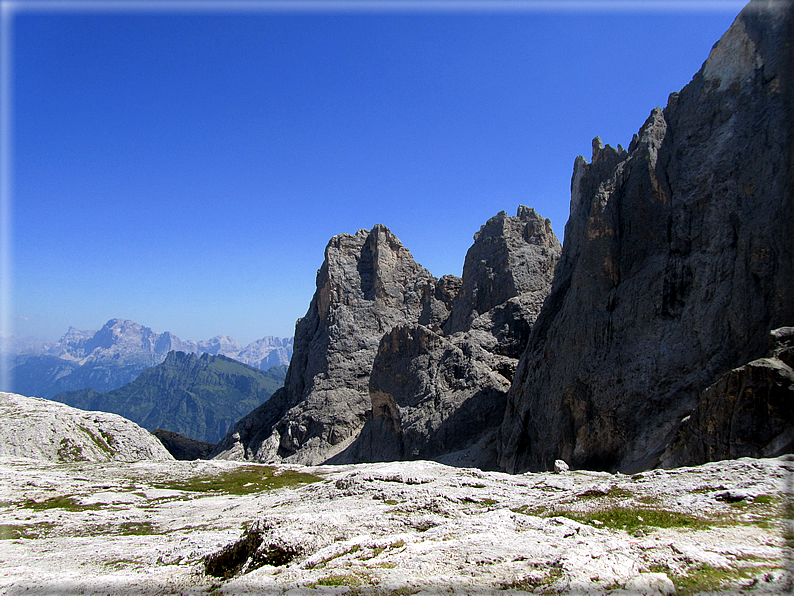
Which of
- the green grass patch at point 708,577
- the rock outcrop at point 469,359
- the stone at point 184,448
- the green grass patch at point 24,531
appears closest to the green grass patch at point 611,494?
the green grass patch at point 708,577

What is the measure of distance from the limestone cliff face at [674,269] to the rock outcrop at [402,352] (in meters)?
18.9

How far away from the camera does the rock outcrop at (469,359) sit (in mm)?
73062

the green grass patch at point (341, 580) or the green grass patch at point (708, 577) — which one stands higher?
the green grass patch at point (708, 577)

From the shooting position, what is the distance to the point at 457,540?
55.0 ft

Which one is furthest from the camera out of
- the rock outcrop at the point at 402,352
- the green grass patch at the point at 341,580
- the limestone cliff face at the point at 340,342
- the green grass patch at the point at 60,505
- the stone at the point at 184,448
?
the stone at the point at 184,448

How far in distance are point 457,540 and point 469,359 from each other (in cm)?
6457

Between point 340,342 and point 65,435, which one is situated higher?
point 340,342

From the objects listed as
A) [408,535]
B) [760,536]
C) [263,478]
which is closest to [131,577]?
[408,535]

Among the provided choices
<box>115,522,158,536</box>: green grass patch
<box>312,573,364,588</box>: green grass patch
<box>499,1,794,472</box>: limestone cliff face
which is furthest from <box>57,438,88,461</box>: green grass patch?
<box>312,573,364,588</box>: green grass patch

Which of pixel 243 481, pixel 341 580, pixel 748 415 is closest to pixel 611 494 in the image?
pixel 748 415

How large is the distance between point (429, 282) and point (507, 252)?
27.9 m

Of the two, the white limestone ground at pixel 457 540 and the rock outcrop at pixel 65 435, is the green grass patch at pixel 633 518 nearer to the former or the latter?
the white limestone ground at pixel 457 540

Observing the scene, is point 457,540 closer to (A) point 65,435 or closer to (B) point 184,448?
(A) point 65,435

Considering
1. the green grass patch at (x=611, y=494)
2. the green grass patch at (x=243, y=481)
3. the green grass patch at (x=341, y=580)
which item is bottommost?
the green grass patch at (x=243, y=481)
